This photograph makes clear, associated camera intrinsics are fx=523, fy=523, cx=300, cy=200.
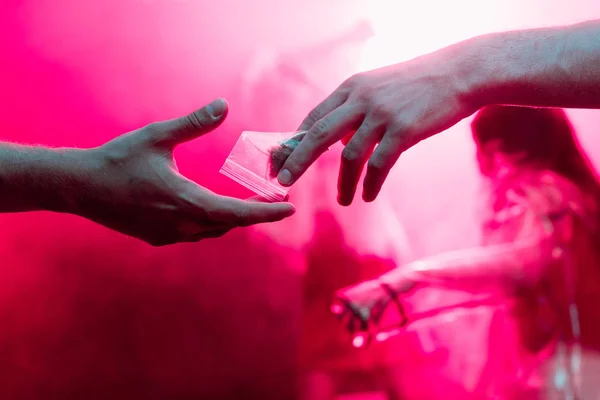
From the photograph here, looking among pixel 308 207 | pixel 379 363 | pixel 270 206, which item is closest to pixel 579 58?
pixel 270 206

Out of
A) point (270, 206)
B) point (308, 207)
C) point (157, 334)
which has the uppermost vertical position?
point (270, 206)

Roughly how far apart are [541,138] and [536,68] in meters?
0.96

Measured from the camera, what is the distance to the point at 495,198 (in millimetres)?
1893

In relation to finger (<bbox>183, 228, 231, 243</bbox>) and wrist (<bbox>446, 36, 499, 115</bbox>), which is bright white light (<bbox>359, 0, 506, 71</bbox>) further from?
finger (<bbox>183, 228, 231, 243</bbox>)

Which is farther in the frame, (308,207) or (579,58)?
(308,207)

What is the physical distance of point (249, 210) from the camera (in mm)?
974

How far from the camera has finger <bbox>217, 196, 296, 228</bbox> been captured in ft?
3.20

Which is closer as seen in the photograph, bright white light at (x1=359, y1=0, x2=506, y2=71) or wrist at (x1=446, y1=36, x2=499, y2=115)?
wrist at (x1=446, y1=36, x2=499, y2=115)

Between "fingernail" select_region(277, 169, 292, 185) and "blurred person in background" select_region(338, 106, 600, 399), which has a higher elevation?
"fingernail" select_region(277, 169, 292, 185)

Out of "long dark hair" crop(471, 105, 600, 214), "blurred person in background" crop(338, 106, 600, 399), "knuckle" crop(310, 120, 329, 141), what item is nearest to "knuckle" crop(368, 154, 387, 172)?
"knuckle" crop(310, 120, 329, 141)

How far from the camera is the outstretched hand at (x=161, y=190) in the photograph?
981 millimetres

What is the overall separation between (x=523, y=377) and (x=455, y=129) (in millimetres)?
897

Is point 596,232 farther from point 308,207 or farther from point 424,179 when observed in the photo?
point 308,207

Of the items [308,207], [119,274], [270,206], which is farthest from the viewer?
[308,207]
